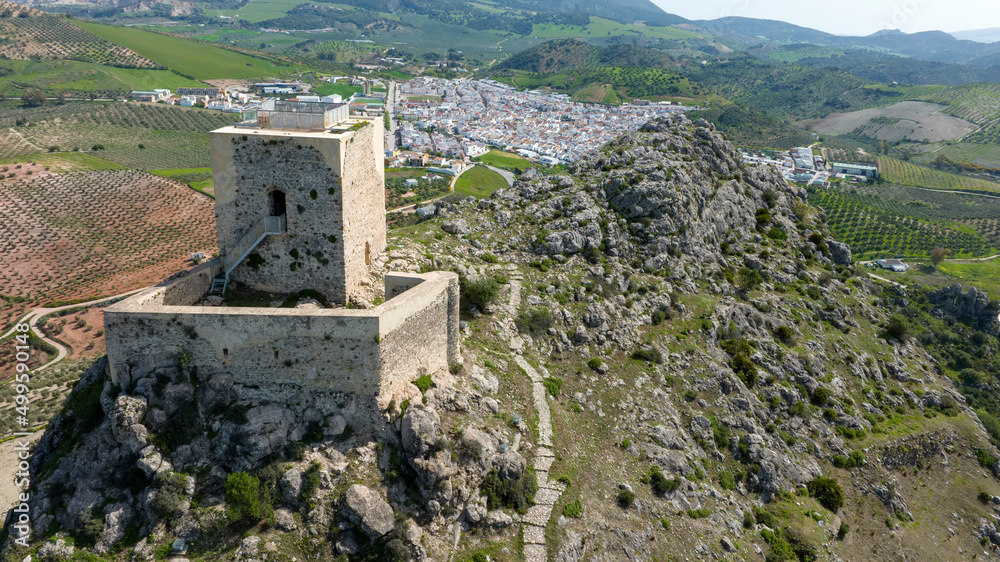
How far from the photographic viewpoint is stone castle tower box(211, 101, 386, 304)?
860 inches

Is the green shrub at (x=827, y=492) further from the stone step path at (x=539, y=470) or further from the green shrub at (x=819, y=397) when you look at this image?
the stone step path at (x=539, y=470)

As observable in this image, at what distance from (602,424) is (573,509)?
20.5 ft

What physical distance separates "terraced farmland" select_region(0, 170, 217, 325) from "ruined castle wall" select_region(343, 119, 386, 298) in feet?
→ 174

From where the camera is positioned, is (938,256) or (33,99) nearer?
(938,256)

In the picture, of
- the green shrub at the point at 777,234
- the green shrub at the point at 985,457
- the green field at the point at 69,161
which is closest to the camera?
the green shrub at the point at 985,457

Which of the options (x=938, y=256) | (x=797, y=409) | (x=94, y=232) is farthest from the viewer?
(x=938, y=256)

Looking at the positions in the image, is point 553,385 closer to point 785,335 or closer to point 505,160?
point 785,335

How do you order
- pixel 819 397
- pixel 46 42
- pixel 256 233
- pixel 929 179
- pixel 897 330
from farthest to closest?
1. pixel 46 42
2. pixel 929 179
3. pixel 897 330
4. pixel 819 397
5. pixel 256 233

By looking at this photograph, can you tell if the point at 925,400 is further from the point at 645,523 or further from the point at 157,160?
the point at 157,160

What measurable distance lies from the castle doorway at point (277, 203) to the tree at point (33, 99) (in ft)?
530

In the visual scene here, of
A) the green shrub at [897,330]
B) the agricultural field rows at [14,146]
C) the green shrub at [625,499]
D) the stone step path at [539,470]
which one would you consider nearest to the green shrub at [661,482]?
the green shrub at [625,499]

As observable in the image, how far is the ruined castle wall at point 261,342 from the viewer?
19.4 m

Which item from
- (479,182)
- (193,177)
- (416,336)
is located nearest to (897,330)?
(416,336)

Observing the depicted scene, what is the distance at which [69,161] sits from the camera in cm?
10119
